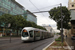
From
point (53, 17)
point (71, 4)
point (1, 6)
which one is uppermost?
point (71, 4)

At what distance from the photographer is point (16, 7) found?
2603 inches

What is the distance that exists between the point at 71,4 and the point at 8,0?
39382 mm

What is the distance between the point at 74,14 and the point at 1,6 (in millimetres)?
37447

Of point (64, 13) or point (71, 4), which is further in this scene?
point (71, 4)

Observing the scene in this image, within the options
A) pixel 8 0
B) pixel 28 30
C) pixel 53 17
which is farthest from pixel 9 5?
pixel 28 30

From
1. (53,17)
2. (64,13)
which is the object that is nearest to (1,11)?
(53,17)

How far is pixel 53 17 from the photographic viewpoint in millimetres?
29688

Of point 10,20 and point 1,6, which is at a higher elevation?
point 1,6

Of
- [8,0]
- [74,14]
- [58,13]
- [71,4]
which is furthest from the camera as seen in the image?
[71,4]

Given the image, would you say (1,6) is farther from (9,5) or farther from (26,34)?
(26,34)

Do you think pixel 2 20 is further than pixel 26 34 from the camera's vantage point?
Yes

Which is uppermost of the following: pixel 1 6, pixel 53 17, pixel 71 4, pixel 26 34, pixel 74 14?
pixel 71 4

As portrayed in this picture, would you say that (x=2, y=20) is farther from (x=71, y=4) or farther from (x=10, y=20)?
(x=71, y=4)

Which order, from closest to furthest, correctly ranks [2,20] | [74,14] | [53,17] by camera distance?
[53,17]
[2,20]
[74,14]
